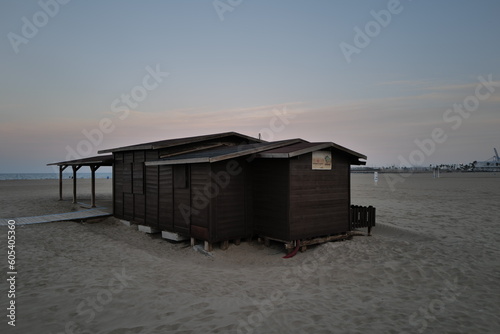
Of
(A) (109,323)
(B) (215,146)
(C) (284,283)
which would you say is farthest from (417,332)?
(B) (215,146)

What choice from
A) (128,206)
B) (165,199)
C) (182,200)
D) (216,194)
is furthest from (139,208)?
(216,194)

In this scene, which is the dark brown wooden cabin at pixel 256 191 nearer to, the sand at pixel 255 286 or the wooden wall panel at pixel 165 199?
the wooden wall panel at pixel 165 199

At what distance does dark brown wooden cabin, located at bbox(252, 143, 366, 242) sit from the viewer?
1056cm

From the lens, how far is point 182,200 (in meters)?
11.7

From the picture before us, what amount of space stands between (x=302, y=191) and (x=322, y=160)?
4.79ft

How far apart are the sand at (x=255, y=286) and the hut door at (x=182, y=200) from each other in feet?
2.59

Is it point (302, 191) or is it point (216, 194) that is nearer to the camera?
point (216, 194)

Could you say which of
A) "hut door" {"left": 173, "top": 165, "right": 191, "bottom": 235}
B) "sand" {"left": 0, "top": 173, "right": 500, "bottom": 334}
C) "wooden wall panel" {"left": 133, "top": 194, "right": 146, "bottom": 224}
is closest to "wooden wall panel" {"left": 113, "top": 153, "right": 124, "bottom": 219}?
"wooden wall panel" {"left": 133, "top": 194, "right": 146, "bottom": 224}

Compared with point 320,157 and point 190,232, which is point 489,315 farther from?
point 190,232

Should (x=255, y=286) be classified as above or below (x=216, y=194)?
below

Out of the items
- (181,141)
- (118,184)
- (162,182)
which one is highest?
(181,141)

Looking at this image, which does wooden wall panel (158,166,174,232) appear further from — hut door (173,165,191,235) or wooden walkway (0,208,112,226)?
wooden walkway (0,208,112,226)

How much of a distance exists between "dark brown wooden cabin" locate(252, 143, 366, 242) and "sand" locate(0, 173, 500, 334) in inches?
31.6

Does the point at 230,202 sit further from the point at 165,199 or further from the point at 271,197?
the point at 165,199
